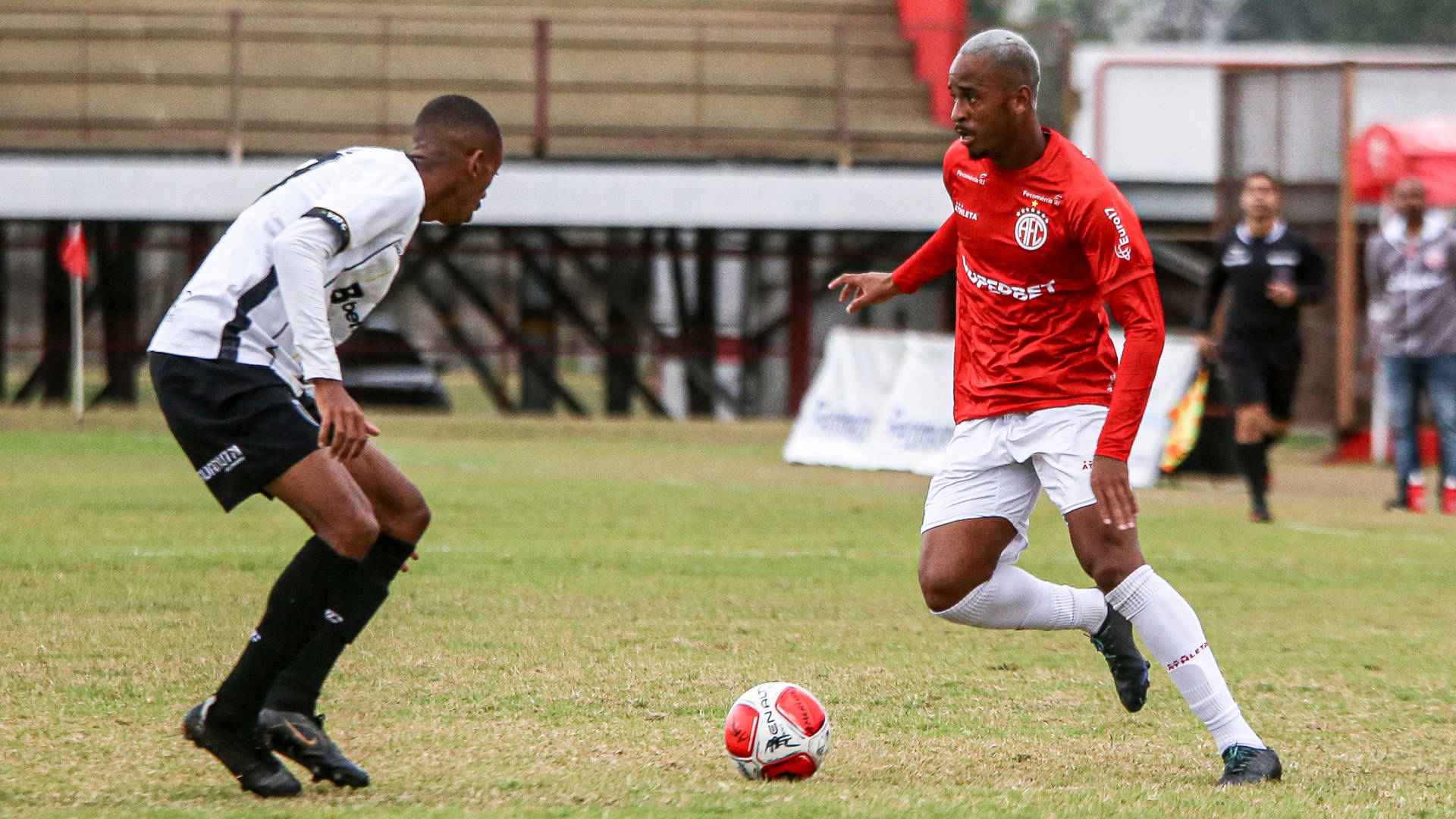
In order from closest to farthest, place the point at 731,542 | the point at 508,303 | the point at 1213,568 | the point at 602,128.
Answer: the point at 1213,568 < the point at 731,542 < the point at 602,128 < the point at 508,303

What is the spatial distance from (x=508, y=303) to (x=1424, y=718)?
840 inches

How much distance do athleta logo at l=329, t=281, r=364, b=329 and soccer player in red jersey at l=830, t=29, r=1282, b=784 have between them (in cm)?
165

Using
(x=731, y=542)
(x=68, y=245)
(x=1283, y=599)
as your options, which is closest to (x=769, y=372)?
(x=68, y=245)

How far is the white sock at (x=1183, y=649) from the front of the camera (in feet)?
17.3

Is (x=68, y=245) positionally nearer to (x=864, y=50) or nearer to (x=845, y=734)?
(x=864, y=50)

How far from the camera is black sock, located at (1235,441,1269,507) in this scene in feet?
41.5

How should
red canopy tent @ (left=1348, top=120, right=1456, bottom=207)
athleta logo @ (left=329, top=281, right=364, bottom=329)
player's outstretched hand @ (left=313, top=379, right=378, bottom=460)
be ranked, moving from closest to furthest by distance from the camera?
player's outstretched hand @ (left=313, top=379, right=378, bottom=460)
athleta logo @ (left=329, top=281, right=364, bottom=329)
red canopy tent @ (left=1348, top=120, right=1456, bottom=207)

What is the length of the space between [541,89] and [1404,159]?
1019 centimetres

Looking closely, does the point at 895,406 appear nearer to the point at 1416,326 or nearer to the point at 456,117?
the point at 1416,326

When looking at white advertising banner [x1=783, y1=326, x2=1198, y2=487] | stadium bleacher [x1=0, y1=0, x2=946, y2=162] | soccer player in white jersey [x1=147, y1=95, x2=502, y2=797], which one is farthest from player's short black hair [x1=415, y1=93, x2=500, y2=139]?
stadium bleacher [x1=0, y1=0, x2=946, y2=162]

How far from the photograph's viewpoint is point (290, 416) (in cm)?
495

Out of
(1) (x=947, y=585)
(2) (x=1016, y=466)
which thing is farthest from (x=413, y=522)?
(2) (x=1016, y=466)

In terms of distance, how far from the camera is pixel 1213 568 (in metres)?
10.2

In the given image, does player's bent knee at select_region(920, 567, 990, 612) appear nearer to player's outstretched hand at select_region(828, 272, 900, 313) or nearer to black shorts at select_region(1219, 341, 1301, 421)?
player's outstretched hand at select_region(828, 272, 900, 313)
